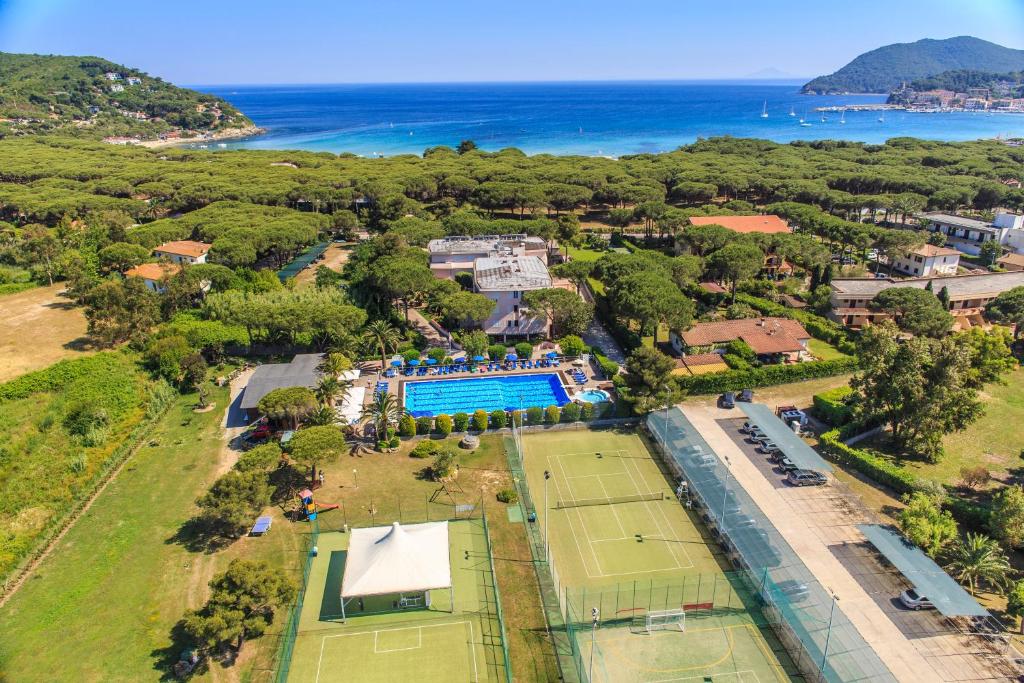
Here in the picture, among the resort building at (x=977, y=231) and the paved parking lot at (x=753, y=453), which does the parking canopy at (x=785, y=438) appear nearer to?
the paved parking lot at (x=753, y=453)

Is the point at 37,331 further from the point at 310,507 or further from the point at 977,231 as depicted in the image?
the point at 977,231

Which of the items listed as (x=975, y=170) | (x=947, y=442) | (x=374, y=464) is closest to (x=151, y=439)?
(x=374, y=464)

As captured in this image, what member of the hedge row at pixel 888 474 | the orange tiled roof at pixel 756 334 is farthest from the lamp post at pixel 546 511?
the orange tiled roof at pixel 756 334

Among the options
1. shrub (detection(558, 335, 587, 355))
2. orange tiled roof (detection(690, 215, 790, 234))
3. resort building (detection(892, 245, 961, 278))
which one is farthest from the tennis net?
resort building (detection(892, 245, 961, 278))

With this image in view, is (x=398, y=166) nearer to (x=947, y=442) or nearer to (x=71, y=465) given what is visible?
(x=71, y=465)

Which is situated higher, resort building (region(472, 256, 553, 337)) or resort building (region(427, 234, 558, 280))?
resort building (region(427, 234, 558, 280))

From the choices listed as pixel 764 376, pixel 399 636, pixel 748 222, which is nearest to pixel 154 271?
pixel 399 636

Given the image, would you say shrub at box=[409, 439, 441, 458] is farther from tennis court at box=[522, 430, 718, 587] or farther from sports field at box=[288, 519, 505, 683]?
sports field at box=[288, 519, 505, 683]
